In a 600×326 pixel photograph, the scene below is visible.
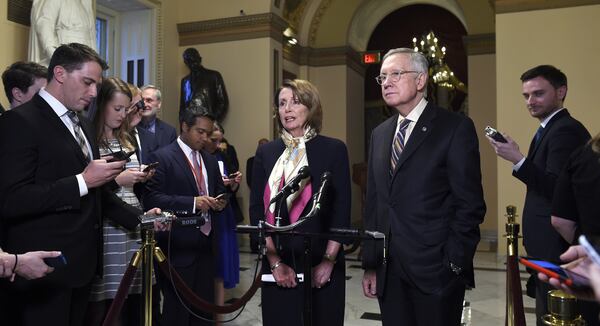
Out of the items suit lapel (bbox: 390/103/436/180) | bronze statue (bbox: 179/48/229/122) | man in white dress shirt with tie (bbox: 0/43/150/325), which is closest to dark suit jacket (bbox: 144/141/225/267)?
man in white dress shirt with tie (bbox: 0/43/150/325)

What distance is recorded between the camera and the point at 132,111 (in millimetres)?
3535

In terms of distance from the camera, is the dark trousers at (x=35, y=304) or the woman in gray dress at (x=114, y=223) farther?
the woman in gray dress at (x=114, y=223)

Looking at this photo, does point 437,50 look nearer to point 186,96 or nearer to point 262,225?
point 186,96

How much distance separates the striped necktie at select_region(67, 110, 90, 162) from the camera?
238 cm

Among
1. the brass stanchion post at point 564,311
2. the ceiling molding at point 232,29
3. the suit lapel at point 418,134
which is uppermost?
the ceiling molding at point 232,29

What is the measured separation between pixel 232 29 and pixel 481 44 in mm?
4888

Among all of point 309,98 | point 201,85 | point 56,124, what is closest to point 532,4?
point 201,85

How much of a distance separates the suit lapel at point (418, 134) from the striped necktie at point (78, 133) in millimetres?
1463

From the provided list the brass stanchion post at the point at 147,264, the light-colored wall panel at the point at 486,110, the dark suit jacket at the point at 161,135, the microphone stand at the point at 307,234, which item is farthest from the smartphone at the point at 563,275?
the light-colored wall panel at the point at 486,110

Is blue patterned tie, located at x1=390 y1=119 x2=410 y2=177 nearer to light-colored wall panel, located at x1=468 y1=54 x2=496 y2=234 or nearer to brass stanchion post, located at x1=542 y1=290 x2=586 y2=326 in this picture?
brass stanchion post, located at x1=542 y1=290 x2=586 y2=326

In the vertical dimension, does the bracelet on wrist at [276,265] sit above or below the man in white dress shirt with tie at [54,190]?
below

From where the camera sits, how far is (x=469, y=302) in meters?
4.90

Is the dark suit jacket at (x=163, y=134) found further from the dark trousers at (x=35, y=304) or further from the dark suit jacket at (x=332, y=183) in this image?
the dark trousers at (x=35, y=304)

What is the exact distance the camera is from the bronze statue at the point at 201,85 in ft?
29.1
